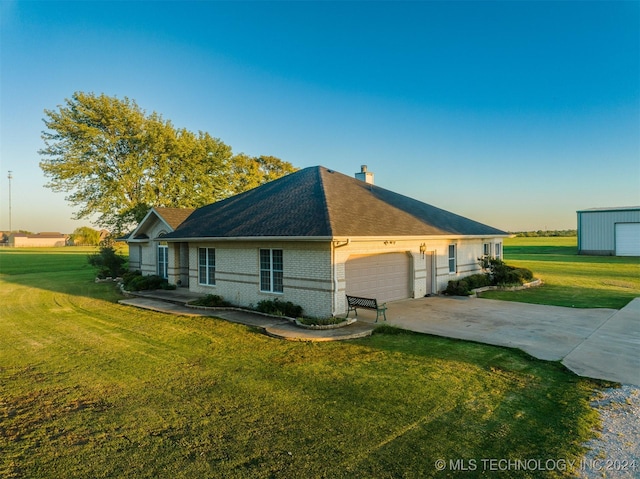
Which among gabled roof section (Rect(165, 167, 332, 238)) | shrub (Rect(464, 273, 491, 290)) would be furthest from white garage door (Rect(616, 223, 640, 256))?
gabled roof section (Rect(165, 167, 332, 238))

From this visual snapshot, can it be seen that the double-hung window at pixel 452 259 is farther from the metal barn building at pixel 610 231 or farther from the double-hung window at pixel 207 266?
the metal barn building at pixel 610 231

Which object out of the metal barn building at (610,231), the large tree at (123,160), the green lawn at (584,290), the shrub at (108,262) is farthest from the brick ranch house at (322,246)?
the metal barn building at (610,231)

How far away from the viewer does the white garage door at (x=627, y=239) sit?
120ft

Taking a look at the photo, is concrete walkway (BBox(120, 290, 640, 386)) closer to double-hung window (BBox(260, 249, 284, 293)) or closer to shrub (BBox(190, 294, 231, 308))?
shrub (BBox(190, 294, 231, 308))

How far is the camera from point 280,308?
42.1 feet

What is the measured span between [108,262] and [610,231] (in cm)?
4609

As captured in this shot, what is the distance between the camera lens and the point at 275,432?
5129 millimetres

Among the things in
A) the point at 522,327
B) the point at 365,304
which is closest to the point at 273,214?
the point at 365,304

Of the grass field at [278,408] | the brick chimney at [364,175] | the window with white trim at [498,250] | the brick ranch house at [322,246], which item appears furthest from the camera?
the brick chimney at [364,175]

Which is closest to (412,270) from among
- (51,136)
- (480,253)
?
(480,253)

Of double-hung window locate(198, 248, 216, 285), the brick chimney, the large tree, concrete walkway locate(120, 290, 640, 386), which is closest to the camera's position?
concrete walkway locate(120, 290, 640, 386)

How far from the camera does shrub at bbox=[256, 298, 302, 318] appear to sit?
12605 millimetres

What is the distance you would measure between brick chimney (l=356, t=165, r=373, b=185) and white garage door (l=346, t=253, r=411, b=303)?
26.8 ft

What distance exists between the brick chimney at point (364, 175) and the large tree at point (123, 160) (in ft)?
67.3
